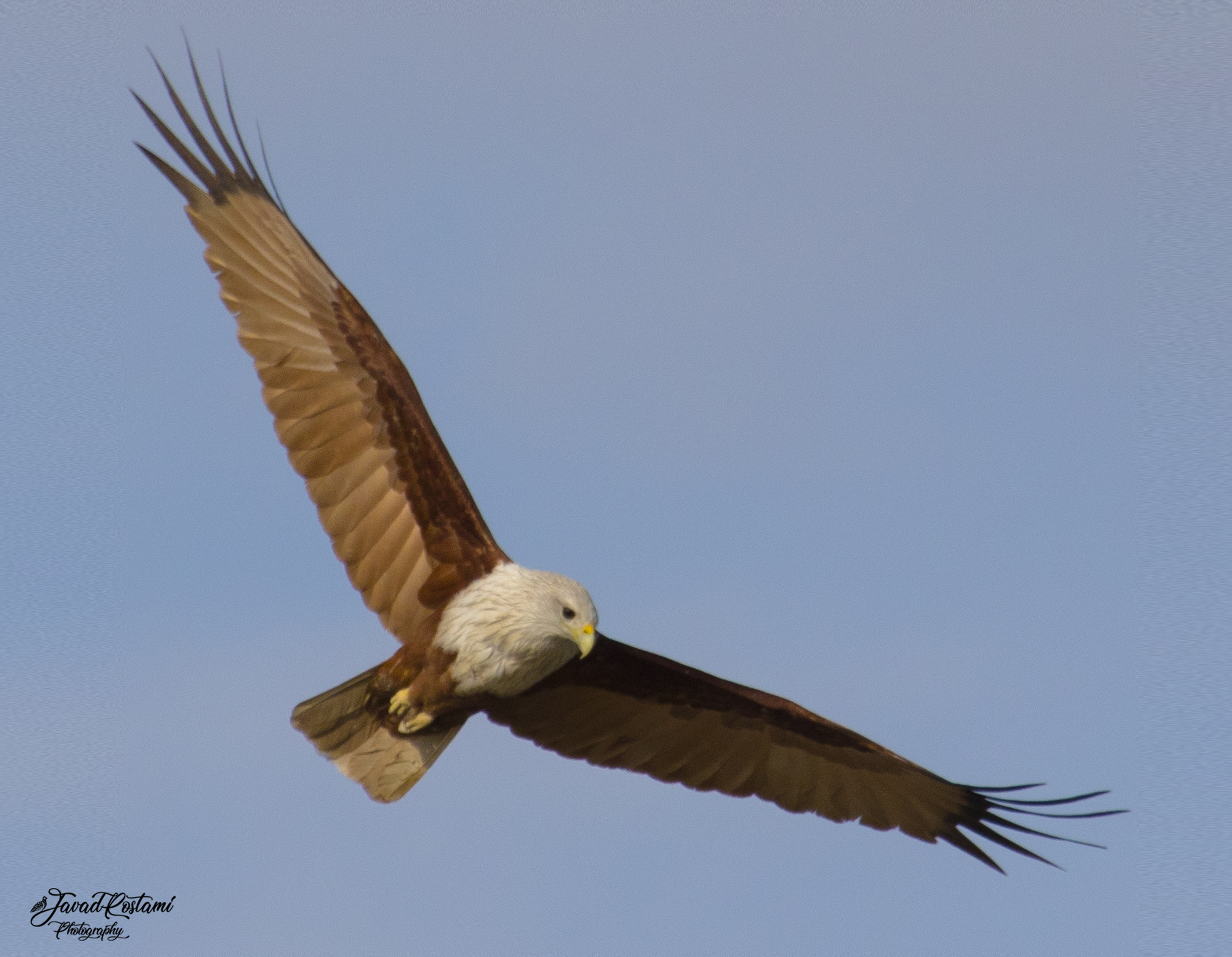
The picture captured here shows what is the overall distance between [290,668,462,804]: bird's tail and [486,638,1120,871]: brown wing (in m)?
0.62

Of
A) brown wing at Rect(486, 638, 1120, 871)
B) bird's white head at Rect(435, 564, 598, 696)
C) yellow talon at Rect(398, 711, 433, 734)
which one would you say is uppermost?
brown wing at Rect(486, 638, 1120, 871)

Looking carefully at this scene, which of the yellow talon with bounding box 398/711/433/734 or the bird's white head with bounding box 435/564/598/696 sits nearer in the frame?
the bird's white head with bounding box 435/564/598/696

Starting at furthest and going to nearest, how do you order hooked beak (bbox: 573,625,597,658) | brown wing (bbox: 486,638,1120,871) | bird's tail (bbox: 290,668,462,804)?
1. brown wing (bbox: 486,638,1120,871)
2. bird's tail (bbox: 290,668,462,804)
3. hooked beak (bbox: 573,625,597,658)

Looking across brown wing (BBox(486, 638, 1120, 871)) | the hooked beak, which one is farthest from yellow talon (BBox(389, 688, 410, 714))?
Result: the hooked beak

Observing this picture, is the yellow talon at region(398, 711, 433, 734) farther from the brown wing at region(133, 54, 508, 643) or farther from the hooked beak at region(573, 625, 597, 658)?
the hooked beak at region(573, 625, 597, 658)

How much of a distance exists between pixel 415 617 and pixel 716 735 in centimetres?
211

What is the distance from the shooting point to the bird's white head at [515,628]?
29.9ft

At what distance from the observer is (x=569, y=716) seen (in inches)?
405

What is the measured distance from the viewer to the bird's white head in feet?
29.9

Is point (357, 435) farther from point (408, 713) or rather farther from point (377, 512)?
point (408, 713)

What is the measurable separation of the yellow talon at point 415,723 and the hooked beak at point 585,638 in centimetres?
95

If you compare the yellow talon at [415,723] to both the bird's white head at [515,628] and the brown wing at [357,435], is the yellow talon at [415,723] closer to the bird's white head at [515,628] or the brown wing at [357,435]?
the bird's white head at [515,628]

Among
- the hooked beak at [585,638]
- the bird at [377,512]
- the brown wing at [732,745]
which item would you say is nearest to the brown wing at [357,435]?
the bird at [377,512]

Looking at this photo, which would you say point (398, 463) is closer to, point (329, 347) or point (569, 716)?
point (329, 347)
